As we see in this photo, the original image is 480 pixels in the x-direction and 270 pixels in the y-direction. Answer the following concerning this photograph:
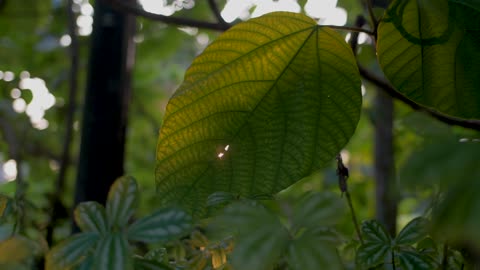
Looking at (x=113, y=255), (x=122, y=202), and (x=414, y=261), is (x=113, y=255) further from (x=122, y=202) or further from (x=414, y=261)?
(x=414, y=261)

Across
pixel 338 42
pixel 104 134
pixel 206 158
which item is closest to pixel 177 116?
pixel 206 158

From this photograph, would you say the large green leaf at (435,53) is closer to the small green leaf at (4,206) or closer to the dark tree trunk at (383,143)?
the small green leaf at (4,206)

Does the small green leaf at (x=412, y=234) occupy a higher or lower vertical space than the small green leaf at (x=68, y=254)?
lower

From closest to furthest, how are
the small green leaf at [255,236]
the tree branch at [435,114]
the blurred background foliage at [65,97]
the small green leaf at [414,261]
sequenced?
the small green leaf at [255,236], the small green leaf at [414,261], the tree branch at [435,114], the blurred background foliage at [65,97]

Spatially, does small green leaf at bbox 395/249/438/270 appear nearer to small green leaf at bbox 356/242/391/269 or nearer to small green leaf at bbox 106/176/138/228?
small green leaf at bbox 356/242/391/269

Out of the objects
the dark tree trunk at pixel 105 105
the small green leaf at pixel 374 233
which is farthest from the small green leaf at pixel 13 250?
the dark tree trunk at pixel 105 105

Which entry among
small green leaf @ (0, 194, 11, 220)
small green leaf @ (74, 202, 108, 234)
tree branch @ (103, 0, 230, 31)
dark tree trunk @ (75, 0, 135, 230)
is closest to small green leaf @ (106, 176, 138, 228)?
small green leaf @ (74, 202, 108, 234)
